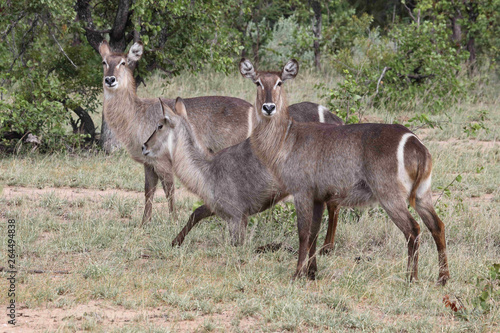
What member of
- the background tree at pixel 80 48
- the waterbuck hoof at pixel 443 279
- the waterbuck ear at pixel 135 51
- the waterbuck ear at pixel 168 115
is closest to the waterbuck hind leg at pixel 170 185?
the waterbuck ear at pixel 168 115

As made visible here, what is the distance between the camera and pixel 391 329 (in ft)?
12.5

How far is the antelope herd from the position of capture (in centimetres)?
443

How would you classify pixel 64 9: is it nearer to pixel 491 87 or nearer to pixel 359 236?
pixel 359 236

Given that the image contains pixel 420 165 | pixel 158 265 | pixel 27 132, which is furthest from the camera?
pixel 27 132

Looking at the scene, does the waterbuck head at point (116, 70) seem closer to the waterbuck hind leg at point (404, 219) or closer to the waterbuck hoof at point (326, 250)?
the waterbuck hoof at point (326, 250)

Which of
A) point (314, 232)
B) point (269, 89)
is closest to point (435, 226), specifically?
point (314, 232)

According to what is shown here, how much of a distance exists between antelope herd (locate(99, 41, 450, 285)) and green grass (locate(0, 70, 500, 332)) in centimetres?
24

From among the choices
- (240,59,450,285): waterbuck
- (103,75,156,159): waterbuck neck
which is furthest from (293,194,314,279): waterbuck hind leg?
(103,75,156,159): waterbuck neck

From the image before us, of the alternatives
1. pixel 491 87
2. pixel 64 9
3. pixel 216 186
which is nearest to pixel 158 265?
pixel 216 186

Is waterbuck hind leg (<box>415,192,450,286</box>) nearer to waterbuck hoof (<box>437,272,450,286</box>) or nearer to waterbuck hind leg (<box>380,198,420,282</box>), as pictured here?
waterbuck hoof (<box>437,272,450,286</box>)

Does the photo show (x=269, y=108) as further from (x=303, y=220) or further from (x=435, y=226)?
(x=435, y=226)

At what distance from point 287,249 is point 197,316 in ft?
5.24

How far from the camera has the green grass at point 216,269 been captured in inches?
154

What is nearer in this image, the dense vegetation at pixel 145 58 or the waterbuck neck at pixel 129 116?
the waterbuck neck at pixel 129 116
